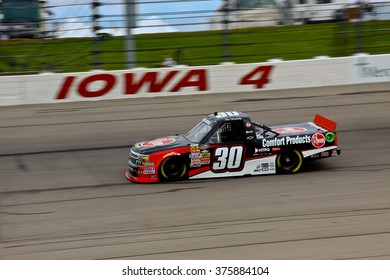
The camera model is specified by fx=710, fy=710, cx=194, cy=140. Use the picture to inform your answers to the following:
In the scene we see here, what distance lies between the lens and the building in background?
1950cm

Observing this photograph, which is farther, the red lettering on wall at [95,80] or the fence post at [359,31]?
the fence post at [359,31]

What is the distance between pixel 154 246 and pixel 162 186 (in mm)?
2998

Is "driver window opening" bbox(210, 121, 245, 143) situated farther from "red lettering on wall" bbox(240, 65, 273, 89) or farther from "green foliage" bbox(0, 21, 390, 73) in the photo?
"green foliage" bbox(0, 21, 390, 73)

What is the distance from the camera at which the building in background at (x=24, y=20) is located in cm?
1950

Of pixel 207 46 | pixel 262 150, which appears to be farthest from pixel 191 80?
pixel 262 150

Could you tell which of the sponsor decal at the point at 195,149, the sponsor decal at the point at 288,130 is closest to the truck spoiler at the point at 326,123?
the sponsor decal at the point at 288,130

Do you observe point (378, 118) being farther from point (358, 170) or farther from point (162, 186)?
point (162, 186)

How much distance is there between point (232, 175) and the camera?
39.9ft

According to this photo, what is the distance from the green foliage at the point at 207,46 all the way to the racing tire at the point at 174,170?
8473 millimetres

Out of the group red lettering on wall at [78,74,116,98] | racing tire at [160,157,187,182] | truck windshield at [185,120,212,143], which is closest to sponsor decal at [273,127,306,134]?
truck windshield at [185,120,212,143]

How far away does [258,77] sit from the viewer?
2027 centimetres

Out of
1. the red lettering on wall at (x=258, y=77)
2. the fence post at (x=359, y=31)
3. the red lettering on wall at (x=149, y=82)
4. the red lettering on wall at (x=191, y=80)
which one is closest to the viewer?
the red lettering on wall at (x=149, y=82)

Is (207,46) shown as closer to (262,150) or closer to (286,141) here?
(286,141)

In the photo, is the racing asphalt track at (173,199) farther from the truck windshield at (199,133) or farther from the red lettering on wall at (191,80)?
the red lettering on wall at (191,80)
